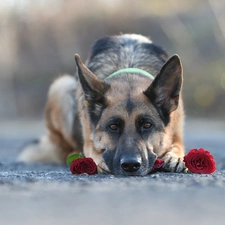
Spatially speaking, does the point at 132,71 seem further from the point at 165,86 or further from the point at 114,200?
the point at 114,200

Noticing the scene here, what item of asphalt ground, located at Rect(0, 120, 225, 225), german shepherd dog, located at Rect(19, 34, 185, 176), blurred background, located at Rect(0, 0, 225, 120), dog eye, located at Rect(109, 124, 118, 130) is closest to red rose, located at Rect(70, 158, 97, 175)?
german shepherd dog, located at Rect(19, 34, 185, 176)

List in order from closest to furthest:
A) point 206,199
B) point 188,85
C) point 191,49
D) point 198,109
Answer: point 206,199
point 198,109
point 188,85
point 191,49

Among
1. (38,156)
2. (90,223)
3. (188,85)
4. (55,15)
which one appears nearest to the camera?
(90,223)

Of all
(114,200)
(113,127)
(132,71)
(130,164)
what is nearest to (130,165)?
(130,164)

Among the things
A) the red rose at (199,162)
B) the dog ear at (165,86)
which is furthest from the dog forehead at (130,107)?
the red rose at (199,162)

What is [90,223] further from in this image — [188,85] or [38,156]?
[188,85]

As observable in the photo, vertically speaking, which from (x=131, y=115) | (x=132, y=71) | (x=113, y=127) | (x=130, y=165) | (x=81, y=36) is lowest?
(x=130, y=165)

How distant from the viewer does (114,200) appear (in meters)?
4.05

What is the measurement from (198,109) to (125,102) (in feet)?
63.8

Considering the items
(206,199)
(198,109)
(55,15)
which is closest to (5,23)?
(55,15)

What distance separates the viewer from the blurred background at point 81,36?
28.3m

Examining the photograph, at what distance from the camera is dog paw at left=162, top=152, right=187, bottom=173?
5.89m

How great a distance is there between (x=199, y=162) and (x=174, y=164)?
11.0 inches

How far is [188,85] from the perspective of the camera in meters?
26.8
